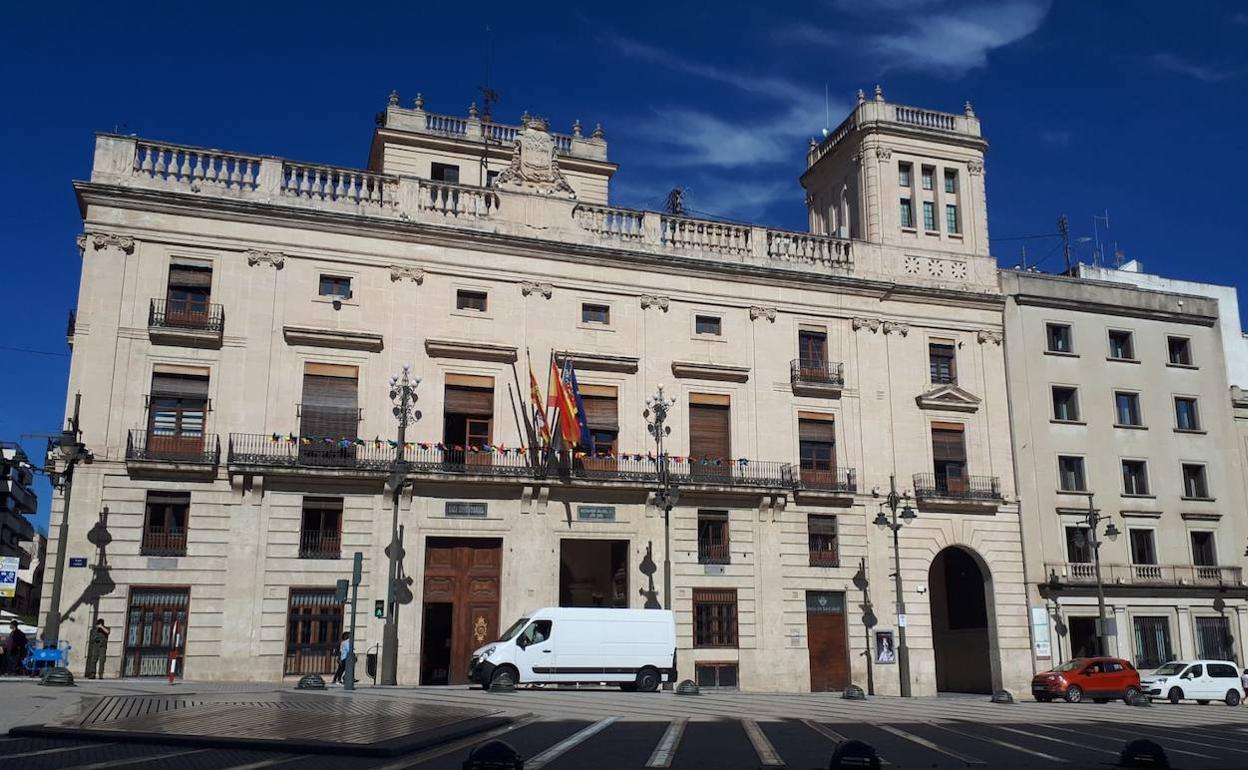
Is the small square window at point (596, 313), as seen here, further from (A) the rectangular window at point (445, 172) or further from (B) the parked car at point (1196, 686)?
(B) the parked car at point (1196, 686)

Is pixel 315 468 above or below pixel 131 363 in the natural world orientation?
below

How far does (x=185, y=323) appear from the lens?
107ft

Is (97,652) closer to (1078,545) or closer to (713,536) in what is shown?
(713,536)

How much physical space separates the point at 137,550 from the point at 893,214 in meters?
28.4

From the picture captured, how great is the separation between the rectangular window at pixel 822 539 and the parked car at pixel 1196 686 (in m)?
10.5

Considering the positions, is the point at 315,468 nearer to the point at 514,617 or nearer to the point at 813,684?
the point at 514,617

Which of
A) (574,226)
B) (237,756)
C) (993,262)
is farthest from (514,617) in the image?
(993,262)

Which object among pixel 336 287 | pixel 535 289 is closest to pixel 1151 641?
pixel 535 289

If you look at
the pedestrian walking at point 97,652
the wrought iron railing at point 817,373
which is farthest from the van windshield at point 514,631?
the wrought iron railing at point 817,373

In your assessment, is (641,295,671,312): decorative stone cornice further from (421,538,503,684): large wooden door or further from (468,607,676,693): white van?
(468,607,676,693): white van

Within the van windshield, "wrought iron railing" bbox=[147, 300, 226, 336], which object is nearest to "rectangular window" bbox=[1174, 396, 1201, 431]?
the van windshield

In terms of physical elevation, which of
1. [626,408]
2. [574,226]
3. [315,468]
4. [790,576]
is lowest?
[790,576]

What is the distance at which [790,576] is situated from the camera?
3681cm

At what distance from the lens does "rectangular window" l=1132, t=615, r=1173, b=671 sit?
40.3 m
